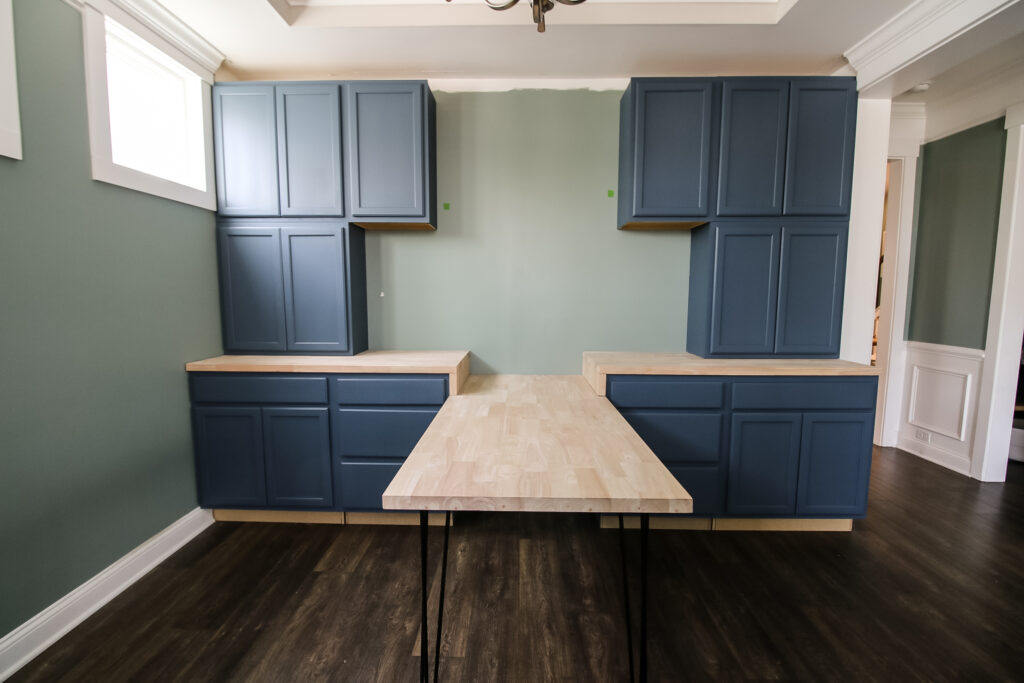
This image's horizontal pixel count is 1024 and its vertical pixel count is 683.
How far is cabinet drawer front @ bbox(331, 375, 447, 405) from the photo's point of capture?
2.29 meters

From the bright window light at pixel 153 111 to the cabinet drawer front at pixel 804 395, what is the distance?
3.34 m

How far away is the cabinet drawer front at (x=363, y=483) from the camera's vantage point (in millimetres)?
2361

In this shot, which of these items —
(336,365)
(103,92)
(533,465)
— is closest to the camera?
(533,465)

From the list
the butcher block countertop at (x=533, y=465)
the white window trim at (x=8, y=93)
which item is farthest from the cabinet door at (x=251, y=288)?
the butcher block countertop at (x=533, y=465)

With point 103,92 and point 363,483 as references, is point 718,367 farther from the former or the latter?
point 103,92

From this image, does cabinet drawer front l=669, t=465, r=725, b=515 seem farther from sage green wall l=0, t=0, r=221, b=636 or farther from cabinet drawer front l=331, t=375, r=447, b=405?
sage green wall l=0, t=0, r=221, b=636

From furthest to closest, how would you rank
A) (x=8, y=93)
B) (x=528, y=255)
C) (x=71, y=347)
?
(x=528, y=255)
(x=71, y=347)
(x=8, y=93)

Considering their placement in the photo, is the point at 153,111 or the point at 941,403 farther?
the point at 941,403

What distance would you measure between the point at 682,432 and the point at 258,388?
240cm

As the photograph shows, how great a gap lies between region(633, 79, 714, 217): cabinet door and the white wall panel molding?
247 cm

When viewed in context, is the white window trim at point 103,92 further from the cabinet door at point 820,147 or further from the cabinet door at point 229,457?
the cabinet door at point 820,147

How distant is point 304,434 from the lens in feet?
7.73

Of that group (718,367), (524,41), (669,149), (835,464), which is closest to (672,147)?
(669,149)

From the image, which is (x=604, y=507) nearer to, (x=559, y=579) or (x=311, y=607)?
(x=559, y=579)
